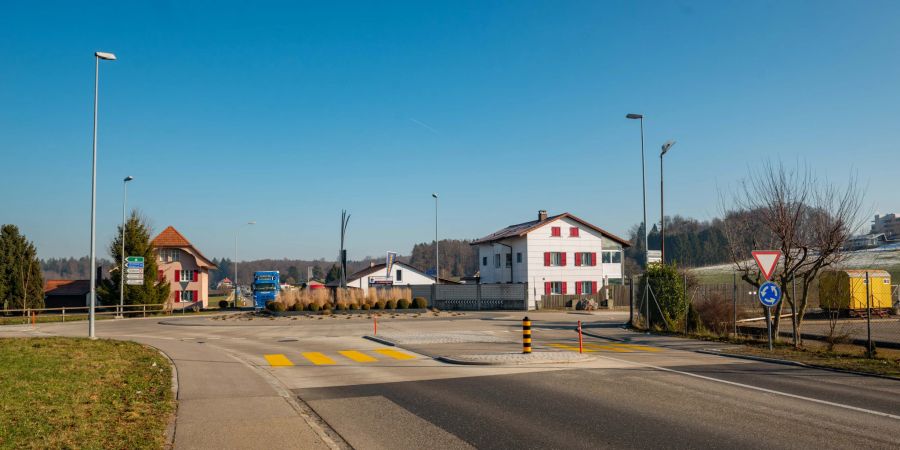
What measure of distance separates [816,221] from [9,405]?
67.4 ft

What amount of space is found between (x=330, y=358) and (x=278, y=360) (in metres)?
1.43

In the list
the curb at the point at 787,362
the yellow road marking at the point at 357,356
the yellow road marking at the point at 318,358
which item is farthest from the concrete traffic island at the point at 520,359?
the curb at the point at 787,362

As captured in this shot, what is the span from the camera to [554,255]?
5869 cm

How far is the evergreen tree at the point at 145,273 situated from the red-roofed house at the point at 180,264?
560 inches

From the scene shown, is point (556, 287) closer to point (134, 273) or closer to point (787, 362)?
point (134, 273)

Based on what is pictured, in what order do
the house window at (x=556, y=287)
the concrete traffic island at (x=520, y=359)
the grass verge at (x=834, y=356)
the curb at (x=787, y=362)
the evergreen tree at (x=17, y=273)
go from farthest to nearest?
1. the house window at (x=556, y=287)
2. the evergreen tree at (x=17, y=273)
3. the concrete traffic island at (x=520, y=359)
4. the grass verge at (x=834, y=356)
5. the curb at (x=787, y=362)

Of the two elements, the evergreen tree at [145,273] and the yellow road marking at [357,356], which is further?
the evergreen tree at [145,273]

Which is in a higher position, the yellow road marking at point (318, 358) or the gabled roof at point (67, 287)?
the gabled roof at point (67, 287)

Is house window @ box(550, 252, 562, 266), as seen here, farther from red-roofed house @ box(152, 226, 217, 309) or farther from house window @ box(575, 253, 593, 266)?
red-roofed house @ box(152, 226, 217, 309)

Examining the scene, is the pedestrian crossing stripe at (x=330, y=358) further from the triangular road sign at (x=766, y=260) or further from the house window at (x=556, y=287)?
the house window at (x=556, y=287)

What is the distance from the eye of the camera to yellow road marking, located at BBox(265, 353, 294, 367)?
1666cm

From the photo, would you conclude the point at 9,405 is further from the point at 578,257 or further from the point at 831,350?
the point at 578,257

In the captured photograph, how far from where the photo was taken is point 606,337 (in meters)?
24.3

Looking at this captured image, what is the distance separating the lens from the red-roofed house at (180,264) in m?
64.9
